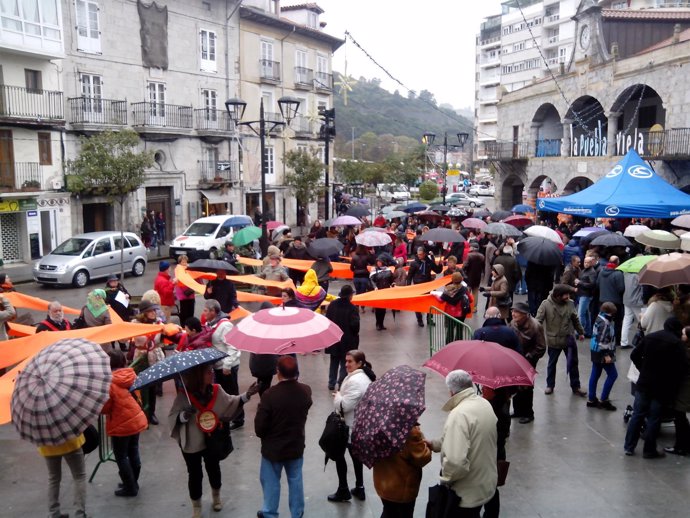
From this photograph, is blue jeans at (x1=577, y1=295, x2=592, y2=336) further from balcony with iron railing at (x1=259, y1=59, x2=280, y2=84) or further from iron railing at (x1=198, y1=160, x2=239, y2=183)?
balcony with iron railing at (x1=259, y1=59, x2=280, y2=84)

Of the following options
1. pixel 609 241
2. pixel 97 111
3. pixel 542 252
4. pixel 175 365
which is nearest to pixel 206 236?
pixel 97 111

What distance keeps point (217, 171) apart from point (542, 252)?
2577cm

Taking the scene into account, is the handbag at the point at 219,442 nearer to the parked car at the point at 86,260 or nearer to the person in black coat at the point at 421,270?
the person in black coat at the point at 421,270

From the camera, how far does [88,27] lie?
93.7 ft

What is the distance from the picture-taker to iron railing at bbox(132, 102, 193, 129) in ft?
101

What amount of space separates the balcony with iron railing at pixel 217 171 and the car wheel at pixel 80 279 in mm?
15311

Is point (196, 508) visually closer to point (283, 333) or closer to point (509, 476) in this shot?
point (283, 333)

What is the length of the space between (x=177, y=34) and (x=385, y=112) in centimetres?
7424

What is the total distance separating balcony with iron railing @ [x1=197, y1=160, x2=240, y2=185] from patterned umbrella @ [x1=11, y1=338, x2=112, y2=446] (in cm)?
3022

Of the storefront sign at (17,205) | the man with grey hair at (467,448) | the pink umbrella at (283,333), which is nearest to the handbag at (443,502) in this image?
the man with grey hair at (467,448)

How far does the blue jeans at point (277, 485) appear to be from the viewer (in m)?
6.02

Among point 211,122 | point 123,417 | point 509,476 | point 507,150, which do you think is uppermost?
point 211,122

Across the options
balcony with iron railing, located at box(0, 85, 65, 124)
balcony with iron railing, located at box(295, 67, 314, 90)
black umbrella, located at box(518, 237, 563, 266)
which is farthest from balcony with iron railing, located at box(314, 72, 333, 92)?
black umbrella, located at box(518, 237, 563, 266)

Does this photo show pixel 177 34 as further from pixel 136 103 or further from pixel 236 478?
pixel 236 478
